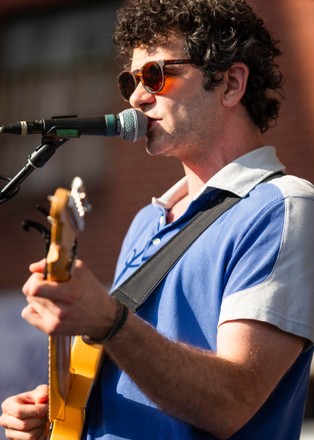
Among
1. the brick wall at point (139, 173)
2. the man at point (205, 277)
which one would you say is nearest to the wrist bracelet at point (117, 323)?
the man at point (205, 277)

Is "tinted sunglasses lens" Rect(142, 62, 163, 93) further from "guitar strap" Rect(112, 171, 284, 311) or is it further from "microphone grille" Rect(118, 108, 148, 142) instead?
"guitar strap" Rect(112, 171, 284, 311)

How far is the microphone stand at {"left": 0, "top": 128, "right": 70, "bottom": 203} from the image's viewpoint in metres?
2.23

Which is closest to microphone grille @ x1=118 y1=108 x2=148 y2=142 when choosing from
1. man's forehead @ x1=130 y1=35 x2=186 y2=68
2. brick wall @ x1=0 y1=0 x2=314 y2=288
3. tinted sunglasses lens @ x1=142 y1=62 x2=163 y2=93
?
tinted sunglasses lens @ x1=142 y1=62 x2=163 y2=93

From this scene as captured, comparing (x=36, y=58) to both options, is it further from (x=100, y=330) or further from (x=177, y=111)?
(x=100, y=330)

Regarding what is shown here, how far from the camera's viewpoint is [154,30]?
102 inches

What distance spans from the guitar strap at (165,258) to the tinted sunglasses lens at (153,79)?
0.35m

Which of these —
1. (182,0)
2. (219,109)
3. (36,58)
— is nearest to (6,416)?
(219,109)

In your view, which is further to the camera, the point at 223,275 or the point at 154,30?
the point at 154,30

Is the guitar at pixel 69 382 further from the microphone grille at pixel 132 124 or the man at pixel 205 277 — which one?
the microphone grille at pixel 132 124

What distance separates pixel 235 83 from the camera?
263 cm

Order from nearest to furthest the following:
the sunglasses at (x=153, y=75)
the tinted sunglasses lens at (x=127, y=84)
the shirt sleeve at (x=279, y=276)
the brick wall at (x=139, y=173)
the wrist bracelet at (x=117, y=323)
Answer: the wrist bracelet at (x=117, y=323) → the shirt sleeve at (x=279, y=276) → the sunglasses at (x=153, y=75) → the tinted sunglasses lens at (x=127, y=84) → the brick wall at (x=139, y=173)

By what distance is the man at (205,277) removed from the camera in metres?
1.89

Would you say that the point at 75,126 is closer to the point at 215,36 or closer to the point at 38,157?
the point at 38,157

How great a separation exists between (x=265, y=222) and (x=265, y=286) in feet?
0.54
